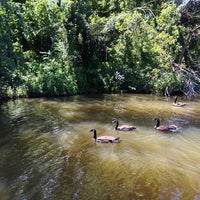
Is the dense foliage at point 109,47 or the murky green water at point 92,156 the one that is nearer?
the murky green water at point 92,156

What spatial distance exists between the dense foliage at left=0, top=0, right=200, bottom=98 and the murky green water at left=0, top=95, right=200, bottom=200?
18.9 feet

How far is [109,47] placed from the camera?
26219 millimetres

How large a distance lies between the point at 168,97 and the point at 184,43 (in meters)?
5.67

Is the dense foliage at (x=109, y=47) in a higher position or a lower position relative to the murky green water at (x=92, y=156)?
higher

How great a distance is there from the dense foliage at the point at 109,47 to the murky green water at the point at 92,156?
5.75 metres

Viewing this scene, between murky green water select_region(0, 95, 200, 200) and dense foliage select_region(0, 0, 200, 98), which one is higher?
dense foliage select_region(0, 0, 200, 98)

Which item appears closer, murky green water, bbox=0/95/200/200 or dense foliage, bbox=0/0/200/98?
murky green water, bbox=0/95/200/200

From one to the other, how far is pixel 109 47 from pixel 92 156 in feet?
57.2

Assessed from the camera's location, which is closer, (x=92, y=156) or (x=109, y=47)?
(x=92, y=156)

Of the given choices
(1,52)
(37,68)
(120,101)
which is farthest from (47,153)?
(37,68)

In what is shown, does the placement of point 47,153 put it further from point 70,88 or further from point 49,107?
point 70,88

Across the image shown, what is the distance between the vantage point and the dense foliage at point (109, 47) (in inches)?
870

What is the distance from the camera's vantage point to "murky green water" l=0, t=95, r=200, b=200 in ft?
25.1

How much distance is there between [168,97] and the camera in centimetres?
2255
